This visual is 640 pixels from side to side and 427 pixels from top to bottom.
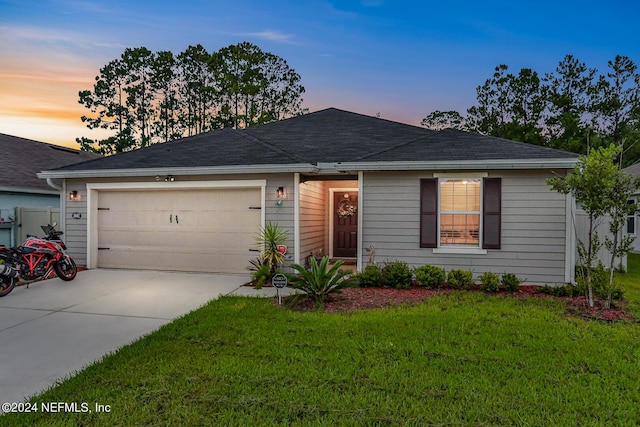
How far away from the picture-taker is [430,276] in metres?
6.60

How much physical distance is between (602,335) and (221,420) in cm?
417

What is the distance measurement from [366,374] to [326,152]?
6.17 meters

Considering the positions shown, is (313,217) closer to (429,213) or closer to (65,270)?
(429,213)

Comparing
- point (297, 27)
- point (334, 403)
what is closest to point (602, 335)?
point (334, 403)

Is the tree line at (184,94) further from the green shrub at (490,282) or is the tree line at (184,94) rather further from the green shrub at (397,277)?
the green shrub at (490,282)

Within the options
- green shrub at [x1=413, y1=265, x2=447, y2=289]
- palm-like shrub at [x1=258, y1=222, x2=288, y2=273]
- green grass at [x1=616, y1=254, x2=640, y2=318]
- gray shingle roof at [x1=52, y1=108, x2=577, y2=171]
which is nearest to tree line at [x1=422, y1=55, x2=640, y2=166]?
green grass at [x1=616, y1=254, x2=640, y2=318]

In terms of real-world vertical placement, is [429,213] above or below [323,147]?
below

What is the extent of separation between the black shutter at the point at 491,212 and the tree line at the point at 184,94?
54.4ft

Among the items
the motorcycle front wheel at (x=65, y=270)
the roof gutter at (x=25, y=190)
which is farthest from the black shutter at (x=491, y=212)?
the roof gutter at (x=25, y=190)

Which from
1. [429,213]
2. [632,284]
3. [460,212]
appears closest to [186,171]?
[429,213]

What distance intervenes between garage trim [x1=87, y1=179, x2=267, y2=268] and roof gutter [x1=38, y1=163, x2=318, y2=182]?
11.4 inches

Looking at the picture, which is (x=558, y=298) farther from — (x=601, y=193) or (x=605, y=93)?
(x=605, y=93)

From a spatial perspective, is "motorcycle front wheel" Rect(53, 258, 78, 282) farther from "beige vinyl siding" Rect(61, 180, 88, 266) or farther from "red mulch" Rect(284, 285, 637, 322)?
"red mulch" Rect(284, 285, 637, 322)

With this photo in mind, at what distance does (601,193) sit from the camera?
5.13 meters
